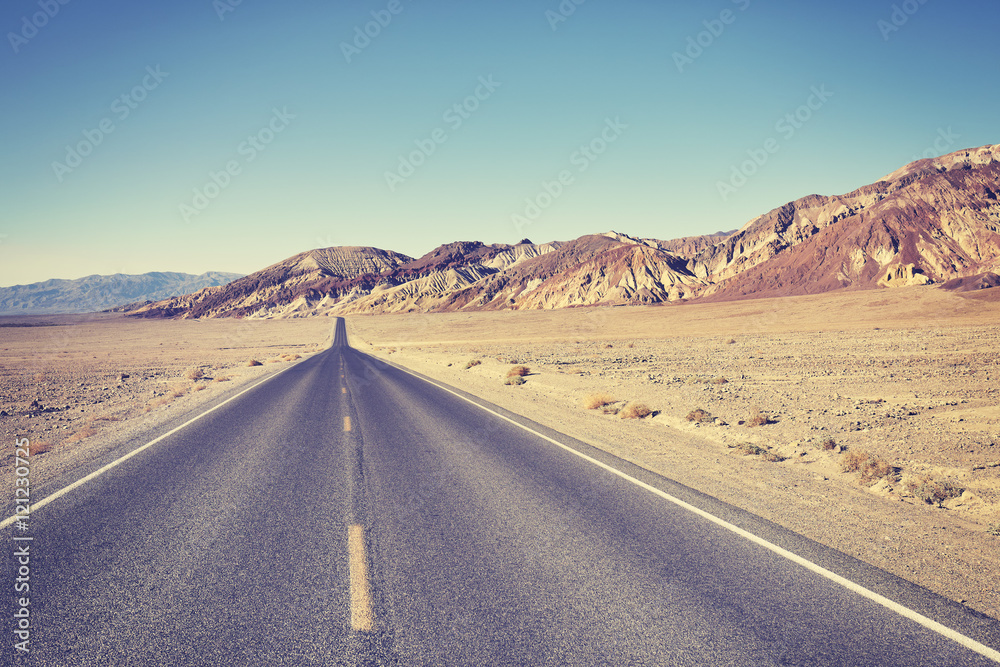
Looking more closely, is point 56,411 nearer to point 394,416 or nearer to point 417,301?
point 394,416

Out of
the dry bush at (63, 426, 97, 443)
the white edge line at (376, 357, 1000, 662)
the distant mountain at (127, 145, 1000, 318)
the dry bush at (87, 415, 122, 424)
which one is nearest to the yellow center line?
the white edge line at (376, 357, 1000, 662)

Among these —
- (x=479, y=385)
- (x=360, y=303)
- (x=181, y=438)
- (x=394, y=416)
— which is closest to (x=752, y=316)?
(x=479, y=385)

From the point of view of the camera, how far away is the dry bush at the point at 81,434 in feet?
36.9

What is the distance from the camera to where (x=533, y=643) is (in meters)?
3.55

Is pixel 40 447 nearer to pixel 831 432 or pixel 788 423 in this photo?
pixel 788 423

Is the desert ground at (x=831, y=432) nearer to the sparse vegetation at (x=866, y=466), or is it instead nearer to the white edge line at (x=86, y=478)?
the sparse vegetation at (x=866, y=466)

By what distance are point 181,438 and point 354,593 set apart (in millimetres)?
8241

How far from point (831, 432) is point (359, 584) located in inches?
401

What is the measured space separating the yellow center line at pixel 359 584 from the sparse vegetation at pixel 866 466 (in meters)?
7.09

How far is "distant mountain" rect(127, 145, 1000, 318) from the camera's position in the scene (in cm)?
8981

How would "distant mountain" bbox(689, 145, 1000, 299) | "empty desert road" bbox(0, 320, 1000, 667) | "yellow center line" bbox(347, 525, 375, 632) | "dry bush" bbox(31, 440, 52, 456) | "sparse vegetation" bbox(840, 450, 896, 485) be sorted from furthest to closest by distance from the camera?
"distant mountain" bbox(689, 145, 1000, 299), "dry bush" bbox(31, 440, 52, 456), "sparse vegetation" bbox(840, 450, 896, 485), "yellow center line" bbox(347, 525, 375, 632), "empty desert road" bbox(0, 320, 1000, 667)

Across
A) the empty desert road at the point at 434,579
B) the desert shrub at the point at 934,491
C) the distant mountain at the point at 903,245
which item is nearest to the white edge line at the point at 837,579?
the empty desert road at the point at 434,579

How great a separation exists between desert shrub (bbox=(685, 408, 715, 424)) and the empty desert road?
4.99 meters

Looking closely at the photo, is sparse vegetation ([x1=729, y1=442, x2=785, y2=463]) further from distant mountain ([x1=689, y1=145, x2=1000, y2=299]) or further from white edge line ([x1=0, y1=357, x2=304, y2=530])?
distant mountain ([x1=689, y1=145, x2=1000, y2=299])
